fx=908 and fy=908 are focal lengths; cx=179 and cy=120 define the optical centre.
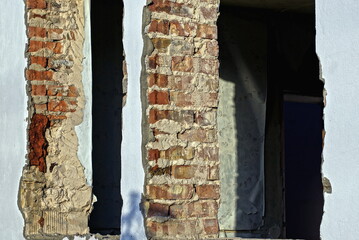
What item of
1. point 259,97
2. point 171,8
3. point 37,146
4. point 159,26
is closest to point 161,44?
point 159,26

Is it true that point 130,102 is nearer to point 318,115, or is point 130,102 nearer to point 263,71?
point 263,71

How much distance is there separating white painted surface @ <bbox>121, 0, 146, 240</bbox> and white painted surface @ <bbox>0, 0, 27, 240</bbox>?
2.18 feet

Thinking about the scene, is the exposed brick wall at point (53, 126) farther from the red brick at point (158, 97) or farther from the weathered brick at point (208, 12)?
the weathered brick at point (208, 12)

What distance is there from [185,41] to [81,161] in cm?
94

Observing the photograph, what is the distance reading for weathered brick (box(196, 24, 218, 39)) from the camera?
4.72 m

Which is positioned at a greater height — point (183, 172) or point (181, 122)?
point (181, 122)

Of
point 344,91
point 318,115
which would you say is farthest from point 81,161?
point 318,115

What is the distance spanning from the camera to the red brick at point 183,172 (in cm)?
459

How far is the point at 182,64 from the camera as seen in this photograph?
4.66 meters

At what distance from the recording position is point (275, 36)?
25.0 ft

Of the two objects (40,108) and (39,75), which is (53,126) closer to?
(40,108)

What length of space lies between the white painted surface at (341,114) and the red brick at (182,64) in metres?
1.05

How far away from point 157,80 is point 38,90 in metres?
0.79

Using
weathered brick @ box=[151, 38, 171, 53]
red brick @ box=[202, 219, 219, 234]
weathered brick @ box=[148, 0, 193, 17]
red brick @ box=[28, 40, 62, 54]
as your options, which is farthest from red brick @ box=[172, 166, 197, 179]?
red brick @ box=[28, 40, 62, 54]
